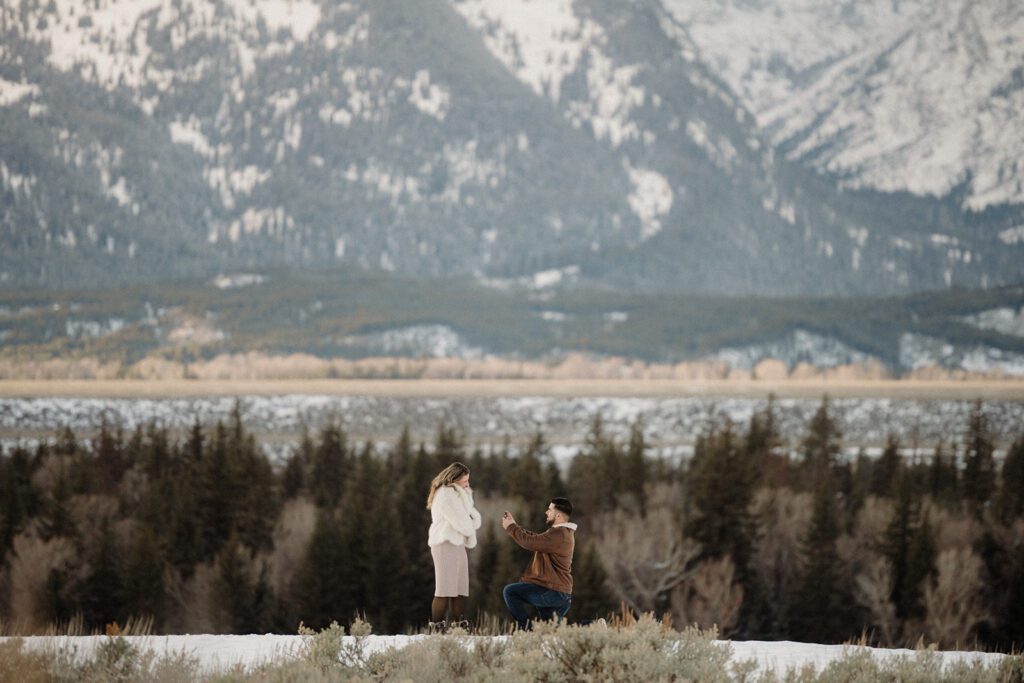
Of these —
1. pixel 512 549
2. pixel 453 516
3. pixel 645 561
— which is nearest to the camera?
pixel 453 516

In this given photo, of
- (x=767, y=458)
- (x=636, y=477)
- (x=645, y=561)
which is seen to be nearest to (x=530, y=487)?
(x=636, y=477)

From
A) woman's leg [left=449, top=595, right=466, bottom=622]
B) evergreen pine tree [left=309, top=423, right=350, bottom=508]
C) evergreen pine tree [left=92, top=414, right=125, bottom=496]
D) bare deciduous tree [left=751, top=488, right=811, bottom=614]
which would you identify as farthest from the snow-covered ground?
evergreen pine tree [left=92, top=414, right=125, bottom=496]

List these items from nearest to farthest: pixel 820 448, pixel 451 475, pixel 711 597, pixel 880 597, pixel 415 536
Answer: pixel 451 475, pixel 880 597, pixel 711 597, pixel 415 536, pixel 820 448

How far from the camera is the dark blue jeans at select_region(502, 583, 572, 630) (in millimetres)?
20125

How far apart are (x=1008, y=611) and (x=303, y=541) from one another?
129ft

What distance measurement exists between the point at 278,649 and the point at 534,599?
3.42 metres

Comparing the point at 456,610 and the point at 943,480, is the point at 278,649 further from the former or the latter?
the point at 943,480

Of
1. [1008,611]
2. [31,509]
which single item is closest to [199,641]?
[1008,611]

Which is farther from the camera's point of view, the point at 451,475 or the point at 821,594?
the point at 821,594

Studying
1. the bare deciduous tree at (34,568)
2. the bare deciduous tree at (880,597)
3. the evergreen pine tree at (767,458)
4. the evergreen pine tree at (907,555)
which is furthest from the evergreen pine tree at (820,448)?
the bare deciduous tree at (34,568)

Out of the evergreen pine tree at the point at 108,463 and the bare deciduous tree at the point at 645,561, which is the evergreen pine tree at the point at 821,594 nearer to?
the bare deciduous tree at the point at 645,561

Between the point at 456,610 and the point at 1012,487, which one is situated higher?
the point at 456,610

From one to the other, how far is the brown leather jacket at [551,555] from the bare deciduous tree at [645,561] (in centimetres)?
6587

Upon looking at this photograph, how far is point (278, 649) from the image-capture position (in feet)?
68.1
